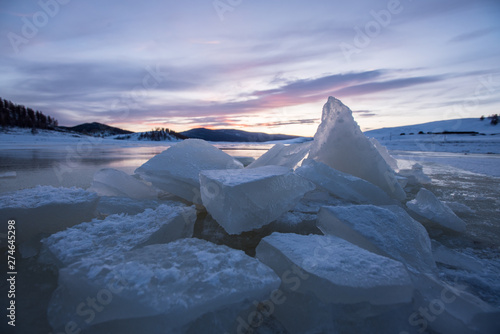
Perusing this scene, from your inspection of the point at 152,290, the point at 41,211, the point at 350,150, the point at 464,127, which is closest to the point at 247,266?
the point at 152,290

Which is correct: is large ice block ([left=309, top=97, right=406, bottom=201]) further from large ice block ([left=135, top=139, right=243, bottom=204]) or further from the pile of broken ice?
large ice block ([left=135, top=139, right=243, bottom=204])

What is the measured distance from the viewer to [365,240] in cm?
138

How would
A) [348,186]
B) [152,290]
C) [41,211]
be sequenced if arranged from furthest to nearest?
[348,186] → [41,211] → [152,290]

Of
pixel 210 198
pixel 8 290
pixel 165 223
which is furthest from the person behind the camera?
pixel 210 198

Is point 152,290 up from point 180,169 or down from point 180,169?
down

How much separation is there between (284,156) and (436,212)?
6.92 feet

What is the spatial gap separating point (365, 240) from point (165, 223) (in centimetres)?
118

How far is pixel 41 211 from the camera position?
5.13ft

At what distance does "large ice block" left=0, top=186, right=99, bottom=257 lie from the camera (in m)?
1.48

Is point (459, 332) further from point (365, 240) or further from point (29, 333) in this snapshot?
point (29, 333)

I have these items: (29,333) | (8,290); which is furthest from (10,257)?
(29,333)

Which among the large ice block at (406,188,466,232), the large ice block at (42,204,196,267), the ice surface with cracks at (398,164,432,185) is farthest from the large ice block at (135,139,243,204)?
the ice surface with cracks at (398,164,432,185)

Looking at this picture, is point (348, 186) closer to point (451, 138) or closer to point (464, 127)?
point (451, 138)

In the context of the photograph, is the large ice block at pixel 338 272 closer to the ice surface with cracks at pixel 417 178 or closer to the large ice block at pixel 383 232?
the large ice block at pixel 383 232
